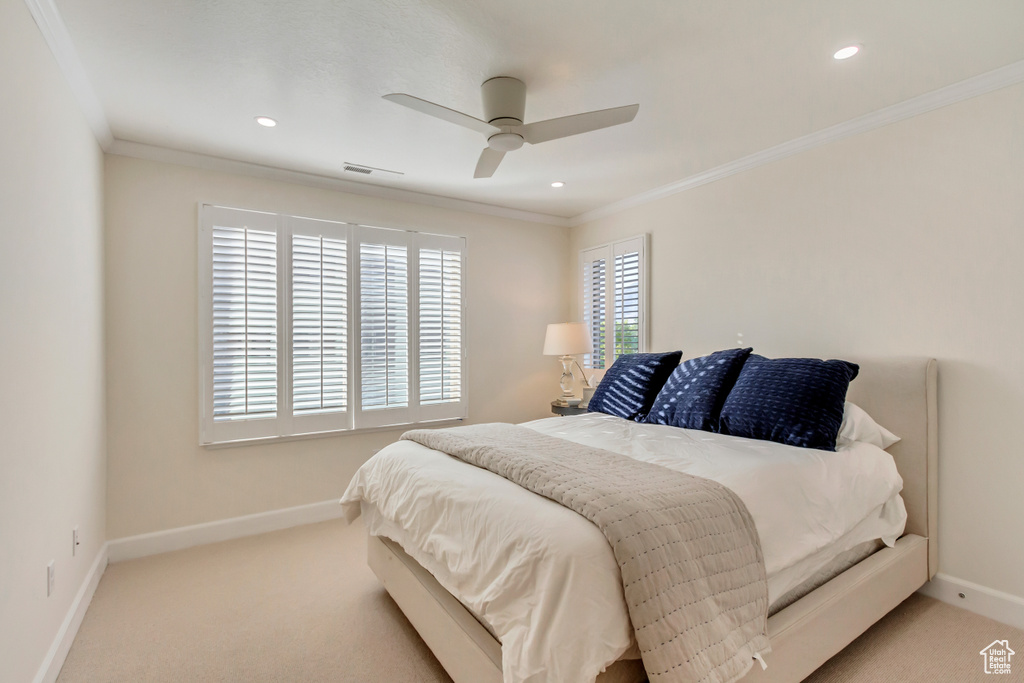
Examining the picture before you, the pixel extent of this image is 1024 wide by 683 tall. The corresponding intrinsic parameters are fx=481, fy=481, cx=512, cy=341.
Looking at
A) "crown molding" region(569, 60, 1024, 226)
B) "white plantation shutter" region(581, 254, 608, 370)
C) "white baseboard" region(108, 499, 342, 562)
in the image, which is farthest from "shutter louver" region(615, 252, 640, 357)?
"white baseboard" region(108, 499, 342, 562)

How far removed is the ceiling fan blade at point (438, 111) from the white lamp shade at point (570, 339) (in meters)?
2.23

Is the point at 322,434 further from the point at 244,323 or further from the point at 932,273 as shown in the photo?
the point at 932,273

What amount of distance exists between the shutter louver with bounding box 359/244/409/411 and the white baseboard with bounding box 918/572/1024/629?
11.3 ft

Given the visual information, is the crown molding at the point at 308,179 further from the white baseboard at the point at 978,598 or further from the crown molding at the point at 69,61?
the white baseboard at the point at 978,598

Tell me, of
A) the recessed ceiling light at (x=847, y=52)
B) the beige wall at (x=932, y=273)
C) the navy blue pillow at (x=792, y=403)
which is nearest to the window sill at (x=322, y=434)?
the navy blue pillow at (x=792, y=403)

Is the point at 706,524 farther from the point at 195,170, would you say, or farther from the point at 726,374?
the point at 195,170

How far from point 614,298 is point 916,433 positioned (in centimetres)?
236

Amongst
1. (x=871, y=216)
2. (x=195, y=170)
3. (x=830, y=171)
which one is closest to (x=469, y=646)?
(x=871, y=216)

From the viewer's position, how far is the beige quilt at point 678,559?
1.25 metres

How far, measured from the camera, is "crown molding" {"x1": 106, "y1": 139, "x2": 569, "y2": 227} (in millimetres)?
3016

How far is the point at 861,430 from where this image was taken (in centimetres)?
240

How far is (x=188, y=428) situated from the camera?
3176 millimetres

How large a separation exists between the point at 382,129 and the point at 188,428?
230cm

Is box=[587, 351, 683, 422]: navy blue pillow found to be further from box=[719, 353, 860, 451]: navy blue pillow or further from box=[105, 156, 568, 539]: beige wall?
box=[105, 156, 568, 539]: beige wall
